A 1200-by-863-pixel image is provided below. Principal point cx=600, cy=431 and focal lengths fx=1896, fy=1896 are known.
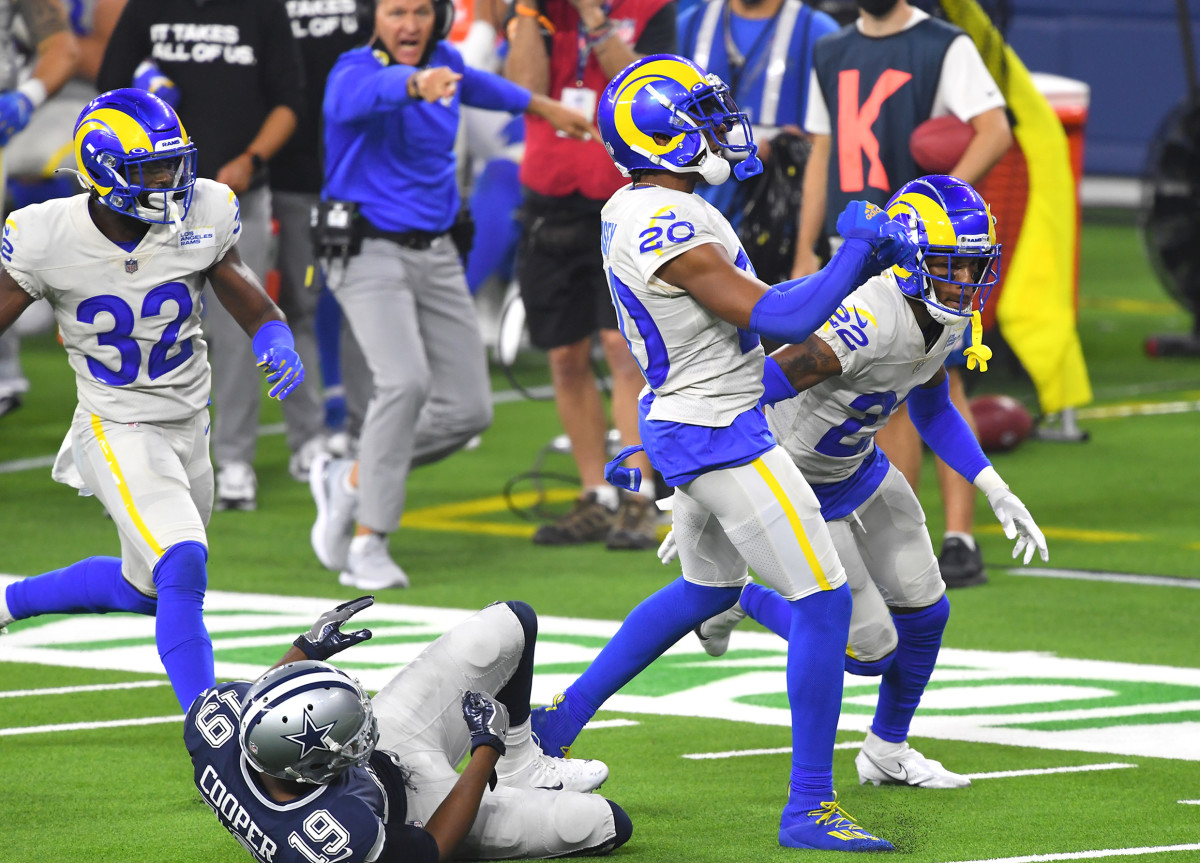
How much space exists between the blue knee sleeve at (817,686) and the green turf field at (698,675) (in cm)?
23

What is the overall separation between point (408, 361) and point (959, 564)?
2.46 meters

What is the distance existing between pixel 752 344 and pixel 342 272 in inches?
134

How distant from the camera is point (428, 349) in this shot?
8.21m

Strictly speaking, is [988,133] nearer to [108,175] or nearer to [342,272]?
[342,272]

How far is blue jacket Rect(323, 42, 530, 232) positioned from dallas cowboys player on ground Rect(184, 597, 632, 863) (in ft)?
11.2

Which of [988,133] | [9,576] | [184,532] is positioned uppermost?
[988,133]

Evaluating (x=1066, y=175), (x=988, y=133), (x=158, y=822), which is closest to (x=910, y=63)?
(x=988, y=133)

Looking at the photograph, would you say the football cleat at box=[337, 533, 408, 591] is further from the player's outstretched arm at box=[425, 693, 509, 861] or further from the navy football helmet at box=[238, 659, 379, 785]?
the navy football helmet at box=[238, 659, 379, 785]

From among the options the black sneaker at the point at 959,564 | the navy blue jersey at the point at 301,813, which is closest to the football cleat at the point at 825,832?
the navy blue jersey at the point at 301,813

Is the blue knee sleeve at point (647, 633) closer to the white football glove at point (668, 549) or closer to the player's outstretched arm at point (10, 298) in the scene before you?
the white football glove at point (668, 549)

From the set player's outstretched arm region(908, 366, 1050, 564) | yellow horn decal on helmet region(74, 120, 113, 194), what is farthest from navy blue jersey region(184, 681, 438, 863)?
player's outstretched arm region(908, 366, 1050, 564)

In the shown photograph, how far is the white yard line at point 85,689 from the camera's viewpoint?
20.9 feet

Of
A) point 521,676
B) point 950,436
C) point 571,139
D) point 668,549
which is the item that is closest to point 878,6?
point 571,139

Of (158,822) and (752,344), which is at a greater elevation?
(752,344)
